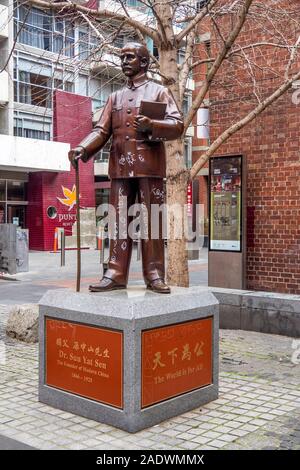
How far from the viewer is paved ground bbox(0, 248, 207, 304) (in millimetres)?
12470

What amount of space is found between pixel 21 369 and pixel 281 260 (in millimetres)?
4521

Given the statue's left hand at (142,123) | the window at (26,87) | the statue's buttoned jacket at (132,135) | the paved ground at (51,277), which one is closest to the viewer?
the statue's left hand at (142,123)

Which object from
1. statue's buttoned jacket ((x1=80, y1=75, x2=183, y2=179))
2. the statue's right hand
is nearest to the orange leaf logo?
statue's buttoned jacket ((x1=80, y1=75, x2=183, y2=179))

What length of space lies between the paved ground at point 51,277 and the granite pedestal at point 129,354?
462cm

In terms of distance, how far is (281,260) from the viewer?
357 inches

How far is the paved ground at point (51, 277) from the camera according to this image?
12.5 metres

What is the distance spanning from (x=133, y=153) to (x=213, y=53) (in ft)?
19.3

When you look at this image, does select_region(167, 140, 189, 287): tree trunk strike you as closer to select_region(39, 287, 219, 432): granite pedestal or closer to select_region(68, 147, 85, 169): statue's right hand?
select_region(39, 287, 219, 432): granite pedestal

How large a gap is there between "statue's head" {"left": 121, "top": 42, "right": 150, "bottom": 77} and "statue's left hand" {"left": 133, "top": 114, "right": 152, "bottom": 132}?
689mm

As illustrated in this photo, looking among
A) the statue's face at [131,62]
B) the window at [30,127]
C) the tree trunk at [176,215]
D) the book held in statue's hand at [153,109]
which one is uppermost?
the window at [30,127]

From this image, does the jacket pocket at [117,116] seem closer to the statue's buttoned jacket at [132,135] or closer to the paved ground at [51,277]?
the statue's buttoned jacket at [132,135]

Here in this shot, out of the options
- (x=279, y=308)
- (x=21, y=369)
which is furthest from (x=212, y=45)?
(x=21, y=369)

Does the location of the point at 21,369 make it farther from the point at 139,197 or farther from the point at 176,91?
the point at 176,91

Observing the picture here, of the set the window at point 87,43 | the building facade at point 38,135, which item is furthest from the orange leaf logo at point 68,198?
the window at point 87,43
